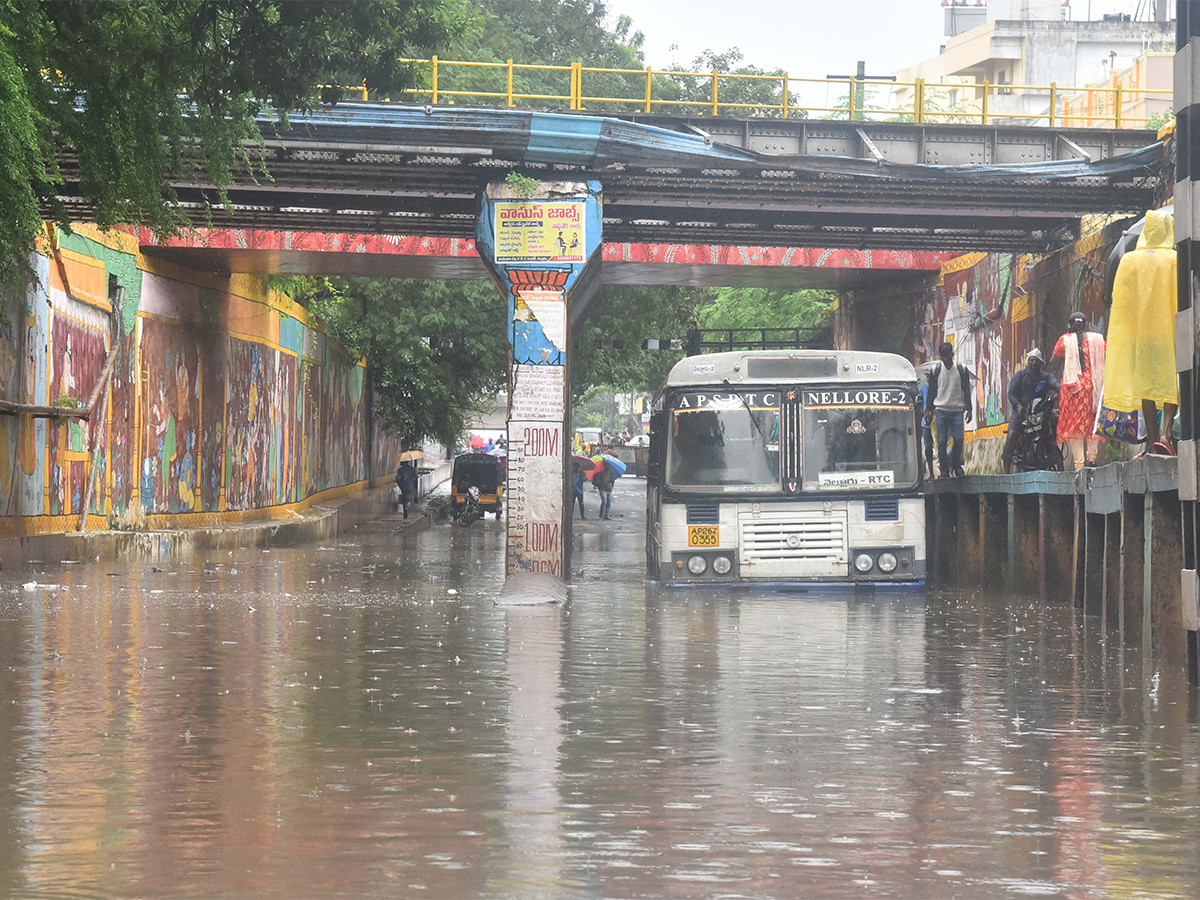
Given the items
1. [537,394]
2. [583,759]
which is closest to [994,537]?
[537,394]

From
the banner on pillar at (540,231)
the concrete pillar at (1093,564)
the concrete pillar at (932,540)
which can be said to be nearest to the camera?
the concrete pillar at (1093,564)

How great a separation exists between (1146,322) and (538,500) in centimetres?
1020

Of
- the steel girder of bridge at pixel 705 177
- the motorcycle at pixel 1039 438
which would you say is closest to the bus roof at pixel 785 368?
the motorcycle at pixel 1039 438

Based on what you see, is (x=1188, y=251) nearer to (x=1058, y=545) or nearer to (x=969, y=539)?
(x=1058, y=545)

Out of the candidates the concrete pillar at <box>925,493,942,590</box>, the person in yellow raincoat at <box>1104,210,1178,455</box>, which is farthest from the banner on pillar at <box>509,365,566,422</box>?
the person in yellow raincoat at <box>1104,210,1178,455</box>

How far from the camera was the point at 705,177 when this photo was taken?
21859 millimetres

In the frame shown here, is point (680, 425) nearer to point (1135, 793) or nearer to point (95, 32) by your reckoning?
point (95, 32)

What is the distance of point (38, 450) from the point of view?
23.2 metres

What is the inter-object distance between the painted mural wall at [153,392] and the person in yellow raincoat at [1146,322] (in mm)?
12699

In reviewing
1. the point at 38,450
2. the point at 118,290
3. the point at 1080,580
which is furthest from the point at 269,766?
the point at 118,290

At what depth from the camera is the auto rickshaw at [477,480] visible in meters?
42.6

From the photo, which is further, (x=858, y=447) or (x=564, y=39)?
(x=564, y=39)

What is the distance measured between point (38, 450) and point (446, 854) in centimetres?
1888

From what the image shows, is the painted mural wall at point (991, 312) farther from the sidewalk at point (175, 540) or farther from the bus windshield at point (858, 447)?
the sidewalk at point (175, 540)
